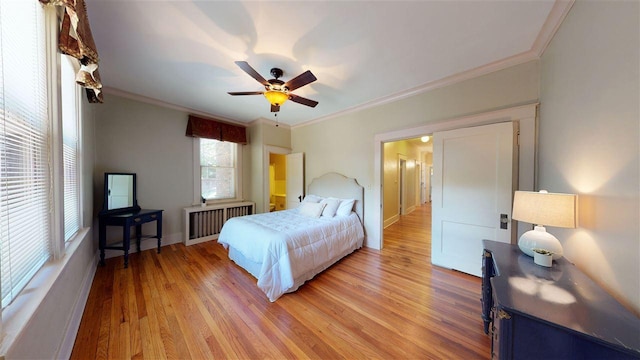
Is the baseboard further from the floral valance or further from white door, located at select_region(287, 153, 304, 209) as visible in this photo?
white door, located at select_region(287, 153, 304, 209)

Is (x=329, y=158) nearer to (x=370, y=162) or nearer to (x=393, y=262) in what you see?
(x=370, y=162)

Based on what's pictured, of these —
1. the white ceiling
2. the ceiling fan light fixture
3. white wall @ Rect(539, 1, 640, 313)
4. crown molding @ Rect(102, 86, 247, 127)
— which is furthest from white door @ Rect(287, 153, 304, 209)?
white wall @ Rect(539, 1, 640, 313)

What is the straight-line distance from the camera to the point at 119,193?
2984mm

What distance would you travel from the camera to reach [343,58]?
7.14 feet

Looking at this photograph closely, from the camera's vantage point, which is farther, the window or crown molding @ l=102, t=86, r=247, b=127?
the window

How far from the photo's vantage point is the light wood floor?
1474 millimetres

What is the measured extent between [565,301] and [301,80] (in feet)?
7.76

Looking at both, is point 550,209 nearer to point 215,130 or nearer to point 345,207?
point 345,207

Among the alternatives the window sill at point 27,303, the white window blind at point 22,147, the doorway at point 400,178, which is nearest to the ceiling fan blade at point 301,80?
the white window blind at point 22,147

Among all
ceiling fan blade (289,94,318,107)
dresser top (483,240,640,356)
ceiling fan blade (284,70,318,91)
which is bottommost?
dresser top (483,240,640,356)

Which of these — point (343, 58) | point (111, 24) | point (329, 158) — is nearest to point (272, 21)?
point (343, 58)

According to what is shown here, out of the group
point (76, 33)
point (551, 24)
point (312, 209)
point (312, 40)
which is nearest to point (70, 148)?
point (76, 33)

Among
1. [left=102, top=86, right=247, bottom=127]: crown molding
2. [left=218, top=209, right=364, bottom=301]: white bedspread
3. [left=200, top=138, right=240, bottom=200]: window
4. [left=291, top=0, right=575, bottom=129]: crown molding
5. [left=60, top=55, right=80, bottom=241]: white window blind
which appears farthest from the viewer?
[left=200, top=138, right=240, bottom=200]: window

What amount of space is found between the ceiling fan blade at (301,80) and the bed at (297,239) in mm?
1652
